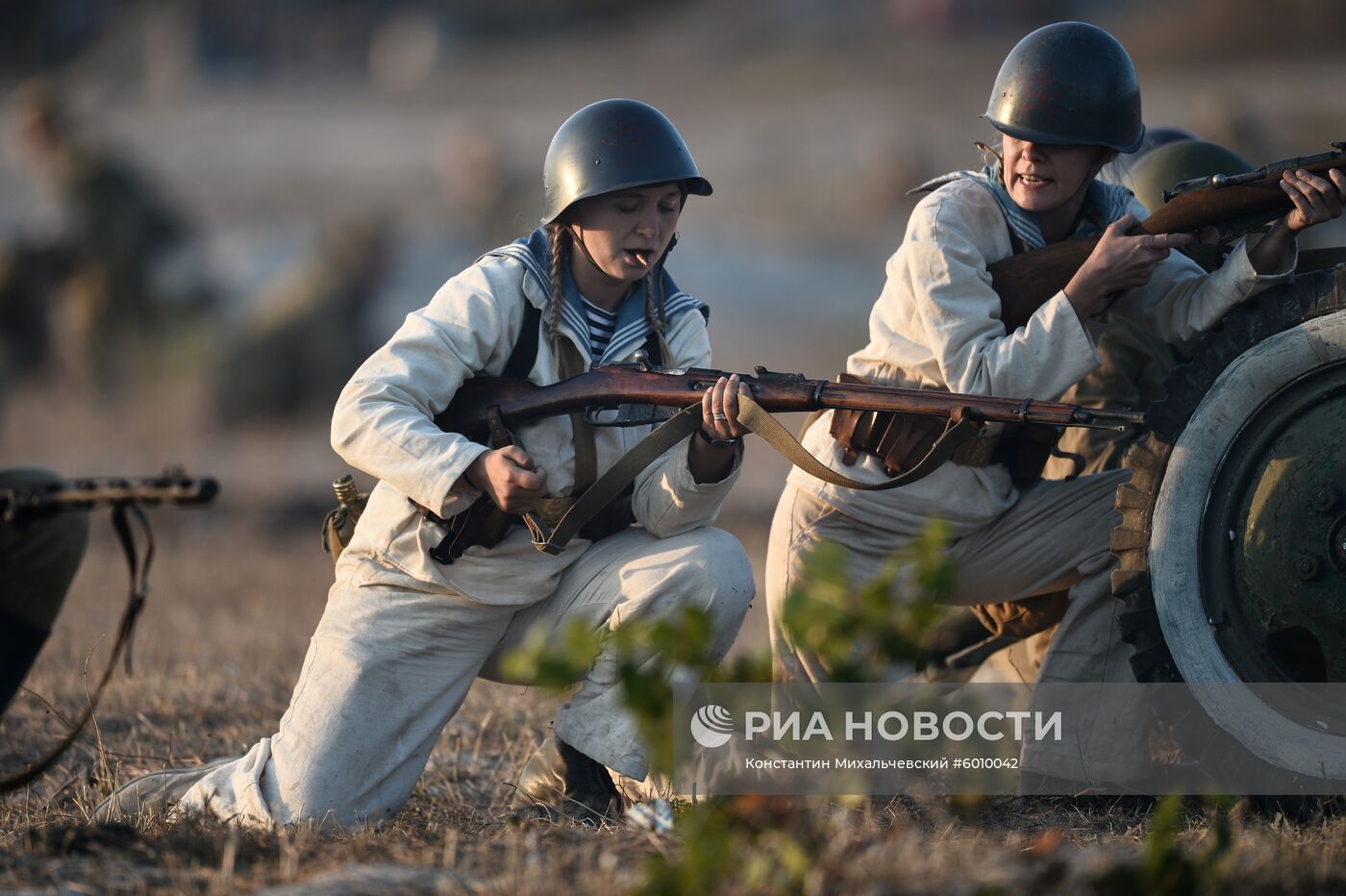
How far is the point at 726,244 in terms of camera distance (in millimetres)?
25047

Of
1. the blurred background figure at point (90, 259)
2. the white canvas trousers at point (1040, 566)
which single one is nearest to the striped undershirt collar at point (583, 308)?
the white canvas trousers at point (1040, 566)

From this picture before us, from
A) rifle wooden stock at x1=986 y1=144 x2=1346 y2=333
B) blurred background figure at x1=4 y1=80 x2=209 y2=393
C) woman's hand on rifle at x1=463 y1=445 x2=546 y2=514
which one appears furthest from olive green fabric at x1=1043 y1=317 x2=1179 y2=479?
blurred background figure at x1=4 y1=80 x2=209 y2=393

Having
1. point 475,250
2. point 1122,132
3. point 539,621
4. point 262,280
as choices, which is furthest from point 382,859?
point 262,280

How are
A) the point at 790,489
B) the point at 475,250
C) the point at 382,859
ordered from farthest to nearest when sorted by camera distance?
the point at 475,250 → the point at 790,489 → the point at 382,859

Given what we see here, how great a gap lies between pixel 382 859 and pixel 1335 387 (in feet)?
9.39

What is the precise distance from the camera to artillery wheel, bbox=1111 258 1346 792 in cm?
438

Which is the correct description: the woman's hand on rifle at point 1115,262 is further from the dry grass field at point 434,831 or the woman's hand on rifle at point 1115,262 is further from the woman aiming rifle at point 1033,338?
the dry grass field at point 434,831

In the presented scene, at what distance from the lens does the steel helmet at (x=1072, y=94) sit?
4910mm

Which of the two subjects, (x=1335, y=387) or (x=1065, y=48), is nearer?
(x=1335, y=387)

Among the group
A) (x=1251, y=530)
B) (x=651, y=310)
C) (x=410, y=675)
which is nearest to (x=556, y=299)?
(x=651, y=310)

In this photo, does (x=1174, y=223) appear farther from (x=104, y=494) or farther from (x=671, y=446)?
(x=104, y=494)

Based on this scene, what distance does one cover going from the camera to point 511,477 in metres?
4.50

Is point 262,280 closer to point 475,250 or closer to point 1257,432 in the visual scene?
point 475,250

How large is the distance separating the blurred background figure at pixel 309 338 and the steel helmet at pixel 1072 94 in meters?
11.6
